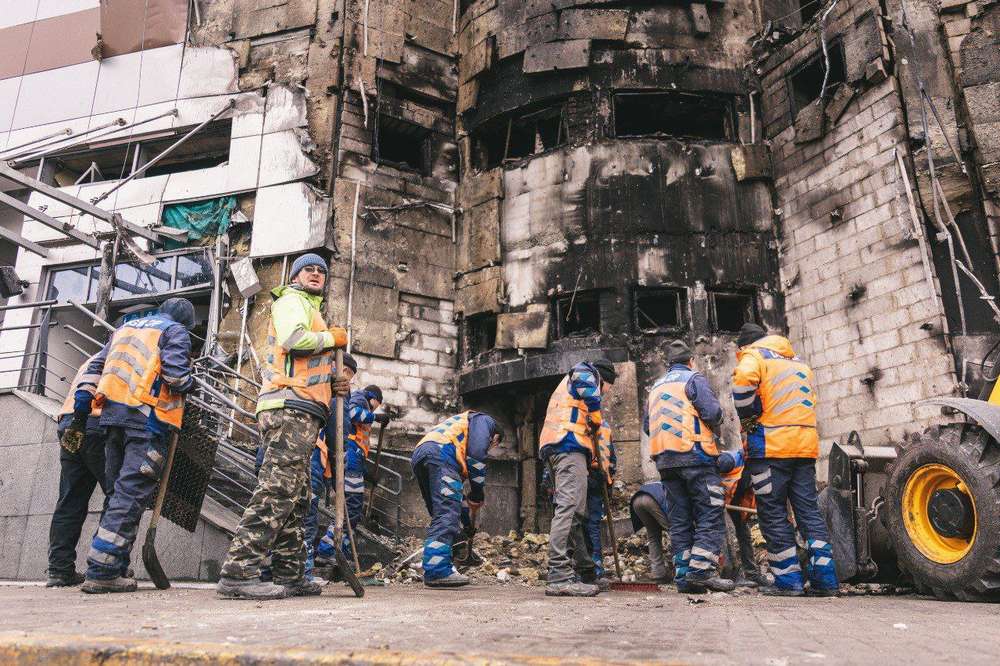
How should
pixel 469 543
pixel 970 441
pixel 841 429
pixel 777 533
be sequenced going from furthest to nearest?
1. pixel 841 429
2. pixel 469 543
3. pixel 777 533
4. pixel 970 441

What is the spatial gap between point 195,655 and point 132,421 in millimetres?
3558

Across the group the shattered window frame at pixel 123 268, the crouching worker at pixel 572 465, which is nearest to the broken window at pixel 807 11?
the crouching worker at pixel 572 465

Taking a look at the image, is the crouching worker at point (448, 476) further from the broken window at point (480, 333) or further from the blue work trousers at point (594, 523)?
the broken window at point (480, 333)

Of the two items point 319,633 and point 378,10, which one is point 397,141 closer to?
point 378,10

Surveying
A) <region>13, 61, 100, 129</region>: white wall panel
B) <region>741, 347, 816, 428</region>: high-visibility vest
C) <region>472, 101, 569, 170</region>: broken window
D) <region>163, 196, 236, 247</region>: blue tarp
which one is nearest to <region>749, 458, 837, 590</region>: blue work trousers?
<region>741, 347, 816, 428</region>: high-visibility vest

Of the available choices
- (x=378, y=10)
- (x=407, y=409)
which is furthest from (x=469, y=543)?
(x=378, y=10)

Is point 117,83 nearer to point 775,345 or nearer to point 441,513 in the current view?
point 441,513

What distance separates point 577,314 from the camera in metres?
11.9

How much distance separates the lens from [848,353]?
9.82 m

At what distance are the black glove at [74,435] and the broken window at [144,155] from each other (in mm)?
9042

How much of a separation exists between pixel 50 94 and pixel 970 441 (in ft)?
55.3

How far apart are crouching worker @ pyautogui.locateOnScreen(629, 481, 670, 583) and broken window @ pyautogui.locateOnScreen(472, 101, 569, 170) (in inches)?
280

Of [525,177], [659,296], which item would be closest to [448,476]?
[659,296]

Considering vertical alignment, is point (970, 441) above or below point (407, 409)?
below
